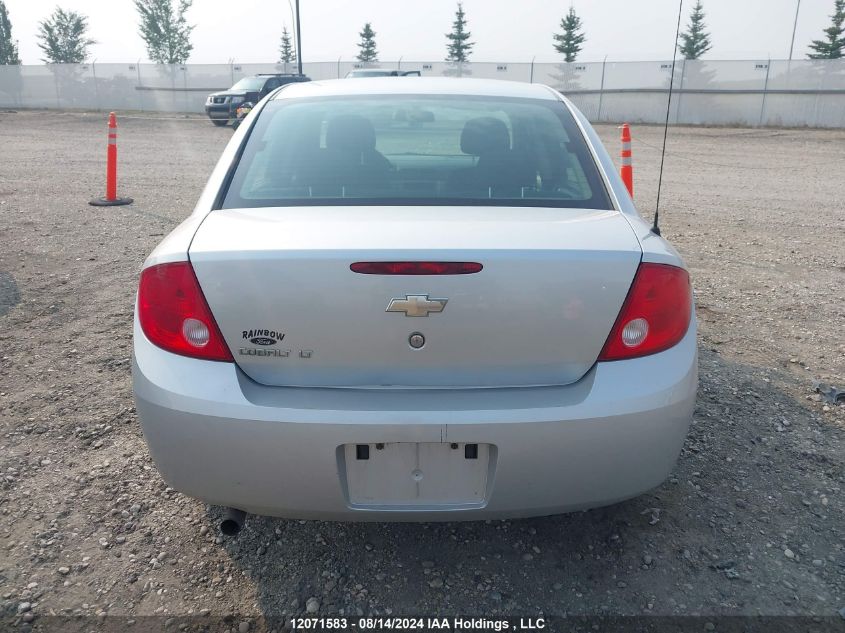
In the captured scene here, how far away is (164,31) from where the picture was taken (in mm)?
58750

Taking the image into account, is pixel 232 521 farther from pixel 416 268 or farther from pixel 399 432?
pixel 416 268

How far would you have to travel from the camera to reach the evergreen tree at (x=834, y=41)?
55.8m

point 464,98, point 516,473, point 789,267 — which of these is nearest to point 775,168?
point 789,267

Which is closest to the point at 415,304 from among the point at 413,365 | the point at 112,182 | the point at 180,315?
the point at 413,365

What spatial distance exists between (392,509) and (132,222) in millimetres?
7171

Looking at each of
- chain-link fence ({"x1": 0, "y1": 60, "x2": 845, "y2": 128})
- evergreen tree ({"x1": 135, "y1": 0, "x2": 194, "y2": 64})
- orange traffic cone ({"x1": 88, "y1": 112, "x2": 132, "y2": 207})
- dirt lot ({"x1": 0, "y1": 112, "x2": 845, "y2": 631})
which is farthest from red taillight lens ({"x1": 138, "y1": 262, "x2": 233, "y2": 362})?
evergreen tree ({"x1": 135, "y1": 0, "x2": 194, "y2": 64})

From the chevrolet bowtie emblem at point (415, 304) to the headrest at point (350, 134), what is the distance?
102 centimetres

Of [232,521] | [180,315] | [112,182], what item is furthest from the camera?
[112,182]

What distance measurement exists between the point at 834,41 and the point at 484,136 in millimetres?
67766

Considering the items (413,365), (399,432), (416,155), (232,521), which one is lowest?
(232,521)

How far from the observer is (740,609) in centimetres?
230

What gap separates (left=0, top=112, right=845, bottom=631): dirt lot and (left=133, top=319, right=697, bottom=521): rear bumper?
0.42 meters

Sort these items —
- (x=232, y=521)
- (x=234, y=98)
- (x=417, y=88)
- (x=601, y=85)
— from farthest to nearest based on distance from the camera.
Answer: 1. (x=601, y=85)
2. (x=234, y=98)
3. (x=417, y=88)
4. (x=232, y=521)

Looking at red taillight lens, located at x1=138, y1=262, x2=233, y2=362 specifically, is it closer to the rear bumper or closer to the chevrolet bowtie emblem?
the rear bumper
